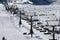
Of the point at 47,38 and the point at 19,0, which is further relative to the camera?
the point at 19,0

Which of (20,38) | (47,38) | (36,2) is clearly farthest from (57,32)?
(36,2)

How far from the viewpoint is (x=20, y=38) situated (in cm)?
1773

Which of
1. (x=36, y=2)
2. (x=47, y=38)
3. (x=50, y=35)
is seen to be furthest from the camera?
(x=36, y=2)

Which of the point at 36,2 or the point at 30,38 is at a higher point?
the point at 30,38

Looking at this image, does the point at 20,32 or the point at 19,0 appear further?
the point at 19,0

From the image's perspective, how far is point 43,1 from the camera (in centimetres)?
8812

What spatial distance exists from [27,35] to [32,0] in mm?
70651

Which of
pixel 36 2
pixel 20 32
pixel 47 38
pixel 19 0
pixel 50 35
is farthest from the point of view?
pixel 19 0

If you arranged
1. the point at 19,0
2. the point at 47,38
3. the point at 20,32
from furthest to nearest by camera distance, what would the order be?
the point at 19,0 → the point at 20,32 → the point at 47,38

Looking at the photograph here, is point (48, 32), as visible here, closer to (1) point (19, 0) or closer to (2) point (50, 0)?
(2) point (50, 0)

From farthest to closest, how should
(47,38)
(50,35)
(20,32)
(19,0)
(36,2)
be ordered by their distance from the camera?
(19,0)
(36,2)
(20,32)
(50,35)
(47,38)

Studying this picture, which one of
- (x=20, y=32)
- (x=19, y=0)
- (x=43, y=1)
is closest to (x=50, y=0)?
(x=43, y=1)

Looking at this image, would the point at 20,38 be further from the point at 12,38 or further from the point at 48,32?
the point at 48,32

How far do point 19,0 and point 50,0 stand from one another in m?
16.0
